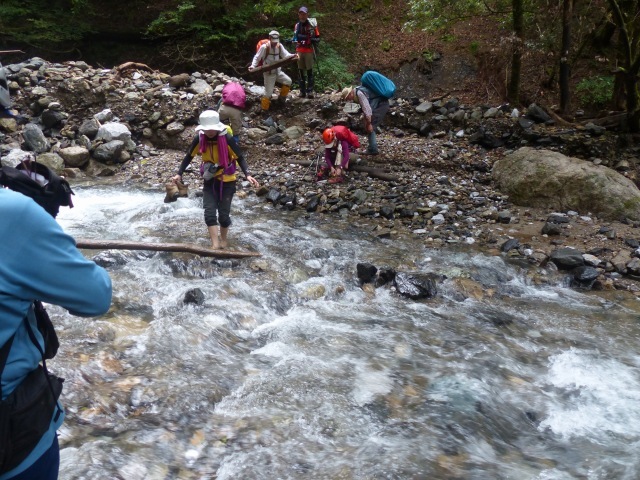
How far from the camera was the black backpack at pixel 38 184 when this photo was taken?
1947mm

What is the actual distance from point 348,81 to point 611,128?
7538 millimetres

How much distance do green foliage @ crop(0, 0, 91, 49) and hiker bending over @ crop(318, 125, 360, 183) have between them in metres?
12.4

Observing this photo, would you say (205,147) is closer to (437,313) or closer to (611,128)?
(437,313)

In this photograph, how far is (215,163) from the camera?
275 inches

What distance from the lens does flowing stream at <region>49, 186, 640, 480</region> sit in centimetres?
394

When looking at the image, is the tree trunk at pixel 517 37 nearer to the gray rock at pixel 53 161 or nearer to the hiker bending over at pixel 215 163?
the hiker bending over at pixel 215 163

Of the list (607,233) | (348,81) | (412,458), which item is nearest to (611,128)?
(607,233)

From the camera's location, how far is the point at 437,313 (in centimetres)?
650

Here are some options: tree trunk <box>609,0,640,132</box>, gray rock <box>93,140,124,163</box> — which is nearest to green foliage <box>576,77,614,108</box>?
tree trunk <box>609,0,640,132</box>

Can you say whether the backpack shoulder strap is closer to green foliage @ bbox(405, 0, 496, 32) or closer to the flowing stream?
the flowing stream

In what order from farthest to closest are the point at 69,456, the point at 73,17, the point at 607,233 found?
the point at 73,17 → the point at 607,233 → the point at 69,456

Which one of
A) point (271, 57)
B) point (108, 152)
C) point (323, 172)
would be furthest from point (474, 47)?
point (108, 152)

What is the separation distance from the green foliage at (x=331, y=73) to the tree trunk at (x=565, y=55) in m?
6.01

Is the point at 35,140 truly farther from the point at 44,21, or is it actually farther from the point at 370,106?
the point at 44,21
